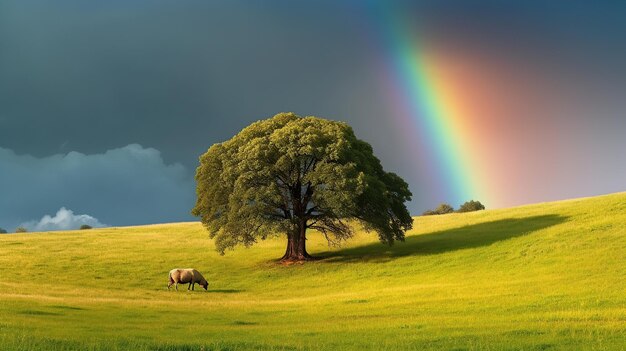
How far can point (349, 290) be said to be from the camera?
43.6 m

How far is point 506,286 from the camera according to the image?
36.1 meters

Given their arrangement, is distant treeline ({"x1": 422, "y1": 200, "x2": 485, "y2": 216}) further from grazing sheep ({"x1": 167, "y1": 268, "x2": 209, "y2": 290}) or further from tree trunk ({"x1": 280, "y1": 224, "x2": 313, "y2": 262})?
grazing sheep ({"x1": 167, "y1": 268, "x2": 209, "y2": 290})

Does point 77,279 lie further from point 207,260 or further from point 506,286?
point 506,286

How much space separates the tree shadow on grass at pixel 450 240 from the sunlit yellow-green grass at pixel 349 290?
28cm

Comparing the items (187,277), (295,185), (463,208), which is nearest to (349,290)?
(187,277)

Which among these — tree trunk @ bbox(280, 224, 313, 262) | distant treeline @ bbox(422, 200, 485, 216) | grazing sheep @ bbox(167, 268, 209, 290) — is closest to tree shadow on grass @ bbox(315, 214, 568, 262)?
tree trunk @ bbox(280, 224, 313, 262)

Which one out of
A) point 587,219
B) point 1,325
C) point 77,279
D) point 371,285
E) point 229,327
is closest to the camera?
point 1,325

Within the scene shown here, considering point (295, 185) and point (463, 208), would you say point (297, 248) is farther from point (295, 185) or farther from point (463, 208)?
point (463, 208)

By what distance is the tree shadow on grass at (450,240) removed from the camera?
5500 centimetres

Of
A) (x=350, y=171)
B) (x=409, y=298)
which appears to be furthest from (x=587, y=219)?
(x=409, y=298)

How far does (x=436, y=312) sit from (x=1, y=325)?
714 inches

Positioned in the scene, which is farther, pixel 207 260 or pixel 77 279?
pixel 207 260

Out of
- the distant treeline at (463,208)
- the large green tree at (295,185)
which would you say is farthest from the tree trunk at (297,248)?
the distant treeline at (463,208)

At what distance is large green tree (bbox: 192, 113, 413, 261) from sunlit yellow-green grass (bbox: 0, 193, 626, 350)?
383 centimetres
